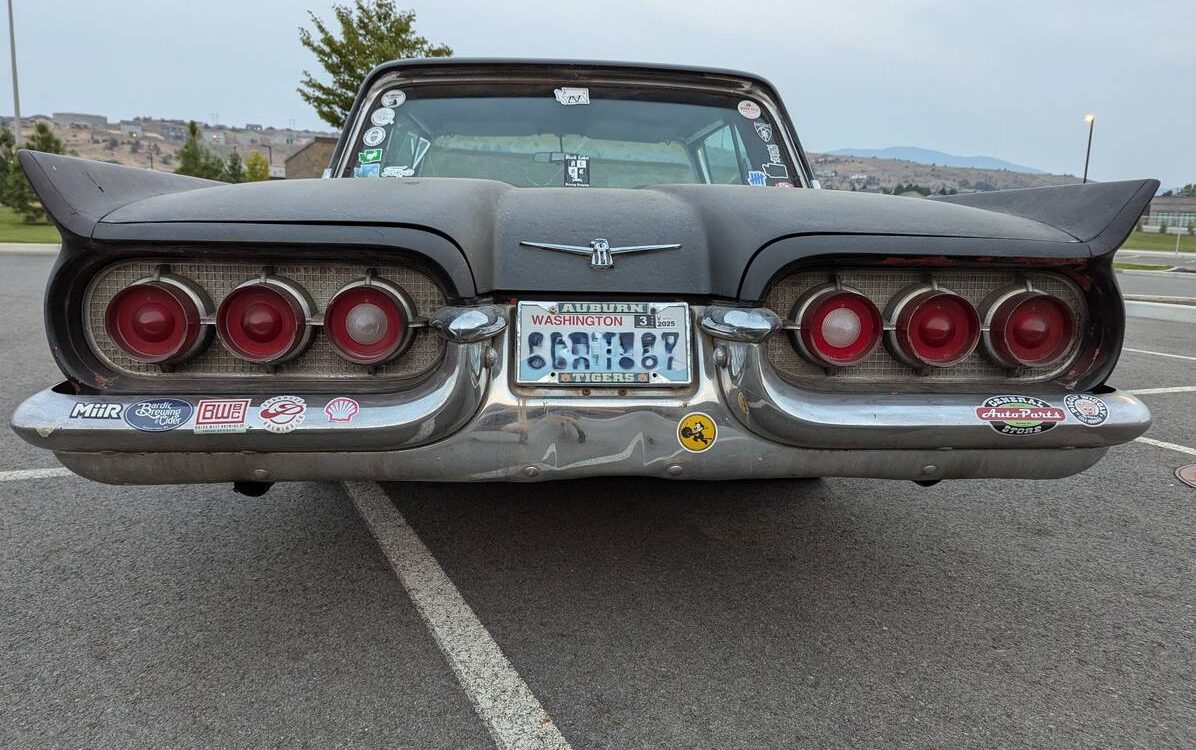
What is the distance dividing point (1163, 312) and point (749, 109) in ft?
31.9

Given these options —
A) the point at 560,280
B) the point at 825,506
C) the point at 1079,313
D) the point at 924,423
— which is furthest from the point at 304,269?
the point at 825,506

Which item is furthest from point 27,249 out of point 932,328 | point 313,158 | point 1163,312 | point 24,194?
point 1163,312

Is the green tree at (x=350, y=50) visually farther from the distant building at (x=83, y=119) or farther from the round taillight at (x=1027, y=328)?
the distant building at (x=83, y=119)

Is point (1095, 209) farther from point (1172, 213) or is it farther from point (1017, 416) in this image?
point (1172, 213)

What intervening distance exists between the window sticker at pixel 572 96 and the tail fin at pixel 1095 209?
1643 millimetres

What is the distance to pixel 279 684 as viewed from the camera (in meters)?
1.77

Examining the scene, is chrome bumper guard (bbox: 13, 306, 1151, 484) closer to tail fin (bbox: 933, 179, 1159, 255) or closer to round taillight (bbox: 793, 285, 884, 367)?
round taillight (bbox: 793, 285, 884, 367)

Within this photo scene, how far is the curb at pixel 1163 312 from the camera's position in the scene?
939cm

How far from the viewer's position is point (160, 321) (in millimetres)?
1653

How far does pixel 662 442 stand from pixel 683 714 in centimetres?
64

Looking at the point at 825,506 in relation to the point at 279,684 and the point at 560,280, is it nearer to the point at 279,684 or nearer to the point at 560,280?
the point at 560,280

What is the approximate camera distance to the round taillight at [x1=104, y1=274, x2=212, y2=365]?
1649 mm

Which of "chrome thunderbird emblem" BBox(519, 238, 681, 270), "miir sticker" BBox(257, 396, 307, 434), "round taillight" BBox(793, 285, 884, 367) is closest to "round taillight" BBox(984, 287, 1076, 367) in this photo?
"round taillight" BBox(793, 285, 884, 367)

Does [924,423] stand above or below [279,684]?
above
